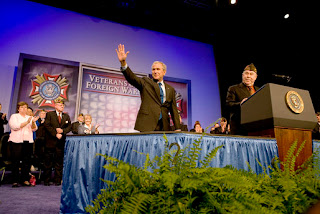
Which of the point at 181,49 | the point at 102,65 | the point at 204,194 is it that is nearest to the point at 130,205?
the point at 204,194

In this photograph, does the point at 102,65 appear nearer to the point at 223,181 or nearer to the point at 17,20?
the point at 17,20

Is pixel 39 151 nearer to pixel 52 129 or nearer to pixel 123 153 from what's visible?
pixel 52 129

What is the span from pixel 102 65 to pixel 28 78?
1854 mm

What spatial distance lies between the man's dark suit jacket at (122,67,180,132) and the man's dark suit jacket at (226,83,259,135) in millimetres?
634

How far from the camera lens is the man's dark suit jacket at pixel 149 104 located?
2.68 m

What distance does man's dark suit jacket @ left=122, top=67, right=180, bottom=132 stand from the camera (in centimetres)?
268

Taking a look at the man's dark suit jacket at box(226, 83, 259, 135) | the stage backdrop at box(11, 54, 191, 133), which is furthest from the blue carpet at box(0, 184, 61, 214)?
the stage backdrop at box(11, 54, 191, 133)

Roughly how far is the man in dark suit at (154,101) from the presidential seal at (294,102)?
123 cm

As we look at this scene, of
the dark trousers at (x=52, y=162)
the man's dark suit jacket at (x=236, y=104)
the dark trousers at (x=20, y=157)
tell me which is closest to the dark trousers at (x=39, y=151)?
the dark trousers at (x=52, y=162)

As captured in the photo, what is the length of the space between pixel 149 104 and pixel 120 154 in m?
0.98

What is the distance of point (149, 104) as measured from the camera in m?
2.76

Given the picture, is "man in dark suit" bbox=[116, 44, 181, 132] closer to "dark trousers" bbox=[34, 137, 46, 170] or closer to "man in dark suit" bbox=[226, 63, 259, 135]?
"man in dark suit" bbox=[226, 63, 259, 135]

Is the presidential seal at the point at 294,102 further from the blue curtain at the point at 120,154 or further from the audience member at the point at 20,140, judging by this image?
→ the audience member at the point at 20,140

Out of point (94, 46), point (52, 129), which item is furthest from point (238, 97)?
point (94, 46)
